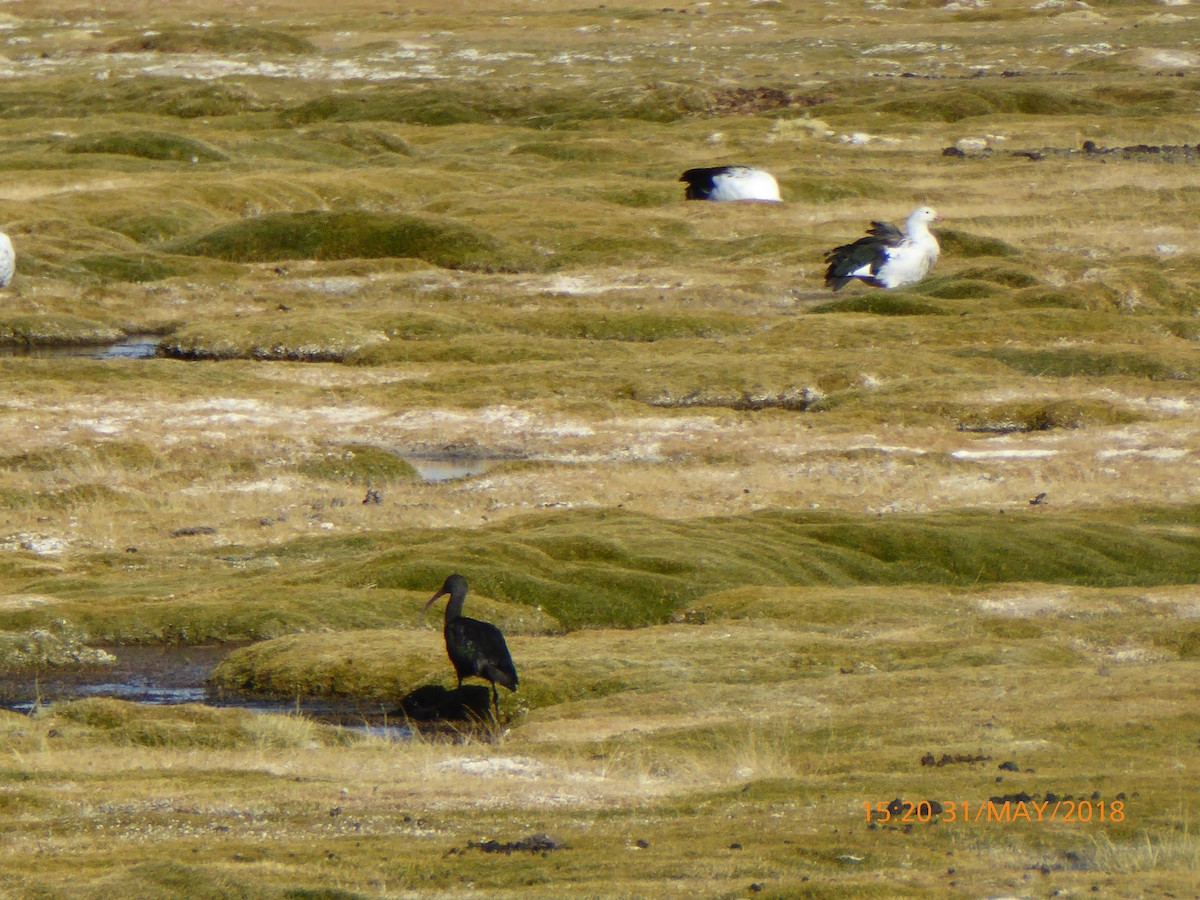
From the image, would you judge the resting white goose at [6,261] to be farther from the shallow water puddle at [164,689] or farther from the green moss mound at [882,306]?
the shallow water puddle at [164,689]

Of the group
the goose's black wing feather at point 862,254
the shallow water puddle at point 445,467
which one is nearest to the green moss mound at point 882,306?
the goose's black wing feather at point 862,254

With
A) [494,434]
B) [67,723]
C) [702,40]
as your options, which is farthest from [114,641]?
[702,40]

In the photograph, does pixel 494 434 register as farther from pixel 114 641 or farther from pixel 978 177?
pixel 978 177

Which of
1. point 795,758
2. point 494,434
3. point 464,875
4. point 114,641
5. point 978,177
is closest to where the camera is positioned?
point 464,875

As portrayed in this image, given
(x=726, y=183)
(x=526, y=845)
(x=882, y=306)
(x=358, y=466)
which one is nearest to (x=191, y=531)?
(x=358, y=466)

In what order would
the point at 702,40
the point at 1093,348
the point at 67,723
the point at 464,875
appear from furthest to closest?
the point at 702,40 < the point at 1093,348 < the point at 67,723 < the point at 464,875

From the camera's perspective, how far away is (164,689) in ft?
83.1

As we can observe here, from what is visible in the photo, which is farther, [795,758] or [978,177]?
[978,177]

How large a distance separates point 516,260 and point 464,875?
185ft

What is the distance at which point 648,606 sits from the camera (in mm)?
29875

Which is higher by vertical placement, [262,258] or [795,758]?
[795,758]

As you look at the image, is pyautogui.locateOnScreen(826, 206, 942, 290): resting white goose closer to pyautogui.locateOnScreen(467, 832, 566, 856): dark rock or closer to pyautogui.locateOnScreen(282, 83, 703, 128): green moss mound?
pyautogui.locateOnScreen(282, 83, 703, 128): green moss mound
